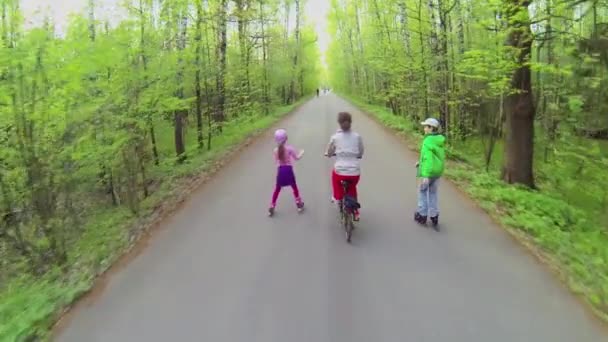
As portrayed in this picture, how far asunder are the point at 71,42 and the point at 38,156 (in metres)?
2.32

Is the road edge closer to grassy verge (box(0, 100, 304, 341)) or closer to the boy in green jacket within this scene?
grassy verge (box(0, 100, 304, 341))

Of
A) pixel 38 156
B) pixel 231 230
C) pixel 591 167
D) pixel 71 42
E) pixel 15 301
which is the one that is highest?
pixel 71 42

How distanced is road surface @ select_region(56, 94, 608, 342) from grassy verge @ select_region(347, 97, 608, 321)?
26 cm

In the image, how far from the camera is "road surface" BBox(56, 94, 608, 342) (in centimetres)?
416

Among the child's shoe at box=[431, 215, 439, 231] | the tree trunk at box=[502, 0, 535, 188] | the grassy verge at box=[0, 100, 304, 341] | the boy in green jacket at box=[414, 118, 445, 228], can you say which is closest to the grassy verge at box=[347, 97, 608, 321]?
the tree trunk at box=[502, 0, 535, 188]

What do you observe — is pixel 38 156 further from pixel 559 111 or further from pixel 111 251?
pixel 559 111

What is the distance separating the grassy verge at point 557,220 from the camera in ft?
16.4

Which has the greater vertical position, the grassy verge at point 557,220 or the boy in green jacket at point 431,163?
the boy in green jacket at point 431,163

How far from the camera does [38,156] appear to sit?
6578 millimetres

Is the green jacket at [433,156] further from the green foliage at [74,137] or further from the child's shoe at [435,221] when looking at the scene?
the green foliage at [74,137]

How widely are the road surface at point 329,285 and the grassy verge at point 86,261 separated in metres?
0.39

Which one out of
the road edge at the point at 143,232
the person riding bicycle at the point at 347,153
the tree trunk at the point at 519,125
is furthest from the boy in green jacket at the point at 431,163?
the road edge at the point at 143,232

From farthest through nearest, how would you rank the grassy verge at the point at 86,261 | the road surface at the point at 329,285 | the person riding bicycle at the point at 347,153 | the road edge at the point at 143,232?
the person riding bicycle at the point at 347,153 → the road edge at the point at 143,232 → the grassy verge at the point at 86,261 → the road surface at the point at 329,285

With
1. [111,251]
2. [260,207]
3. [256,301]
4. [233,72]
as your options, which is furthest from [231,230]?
[233,72]
